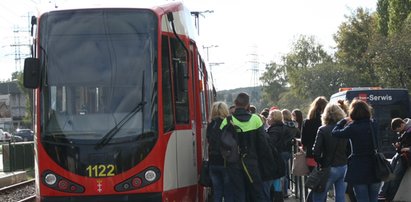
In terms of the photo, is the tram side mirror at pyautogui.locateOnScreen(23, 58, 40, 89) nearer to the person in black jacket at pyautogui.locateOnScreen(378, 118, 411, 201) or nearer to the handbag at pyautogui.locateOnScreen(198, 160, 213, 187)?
the handbag at pyautogui.locateOnScreen(198, 160, 213, 187)

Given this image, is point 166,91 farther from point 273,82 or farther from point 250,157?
point 273,82

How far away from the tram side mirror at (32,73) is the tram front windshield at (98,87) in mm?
110

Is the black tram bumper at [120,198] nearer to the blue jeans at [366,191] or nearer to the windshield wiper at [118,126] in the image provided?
the windshield wiper at [118,126]

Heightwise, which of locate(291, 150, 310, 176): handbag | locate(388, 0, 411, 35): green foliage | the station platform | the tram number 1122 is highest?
locate(388, 0, 411, 35): green foliage

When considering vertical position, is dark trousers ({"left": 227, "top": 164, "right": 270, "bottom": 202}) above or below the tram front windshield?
below

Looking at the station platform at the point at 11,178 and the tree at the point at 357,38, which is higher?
the tree at the point at 357,38

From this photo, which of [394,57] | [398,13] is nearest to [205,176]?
[394,57]

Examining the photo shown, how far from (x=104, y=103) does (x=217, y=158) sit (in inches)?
68.7

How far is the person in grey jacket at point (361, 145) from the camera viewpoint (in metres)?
8.20

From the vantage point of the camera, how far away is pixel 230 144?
28.6 ft

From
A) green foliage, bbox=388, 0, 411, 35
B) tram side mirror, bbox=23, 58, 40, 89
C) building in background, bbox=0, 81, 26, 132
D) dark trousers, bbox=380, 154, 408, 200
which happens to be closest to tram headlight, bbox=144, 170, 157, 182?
tram side mirror, bbox=23, 58, 40, 89

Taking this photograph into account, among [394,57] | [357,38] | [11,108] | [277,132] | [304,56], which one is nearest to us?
[277,132]

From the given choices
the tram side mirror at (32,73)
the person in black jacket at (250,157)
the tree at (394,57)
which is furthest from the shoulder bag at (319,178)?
the tree at (394,57)

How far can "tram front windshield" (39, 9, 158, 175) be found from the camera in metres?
8.32
